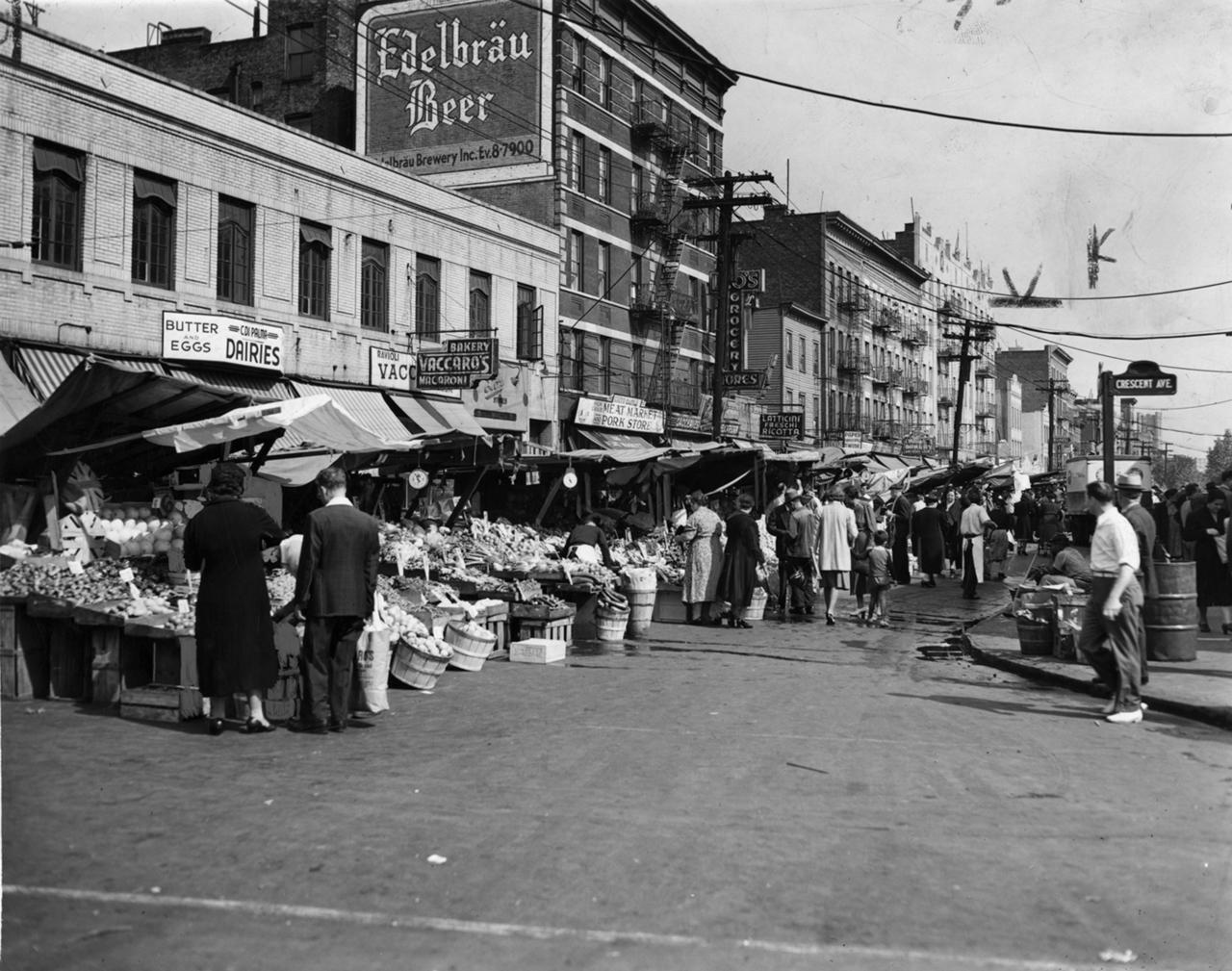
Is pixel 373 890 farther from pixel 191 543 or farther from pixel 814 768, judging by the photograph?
pixel 191 543

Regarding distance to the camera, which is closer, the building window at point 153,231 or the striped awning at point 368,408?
the building window at point 153,231

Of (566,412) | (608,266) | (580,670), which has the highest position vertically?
(608,266)

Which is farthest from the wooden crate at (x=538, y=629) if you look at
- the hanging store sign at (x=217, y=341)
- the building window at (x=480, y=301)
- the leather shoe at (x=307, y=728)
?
the building window at (x=480, y=301)

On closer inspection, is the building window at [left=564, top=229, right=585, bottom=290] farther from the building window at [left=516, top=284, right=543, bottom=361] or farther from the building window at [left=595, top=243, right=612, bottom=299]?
Answer: the building window at [left=516, top=284, right=543, bottom=361]

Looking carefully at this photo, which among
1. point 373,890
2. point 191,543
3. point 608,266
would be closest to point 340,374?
point 608,266

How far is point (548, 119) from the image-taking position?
35.5 metres

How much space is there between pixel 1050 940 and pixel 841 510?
524 inches

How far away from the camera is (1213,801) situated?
662cm

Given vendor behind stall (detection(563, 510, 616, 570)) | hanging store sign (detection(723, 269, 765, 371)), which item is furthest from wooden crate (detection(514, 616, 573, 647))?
hanging store sign (detection(723, 269, 765, 371))

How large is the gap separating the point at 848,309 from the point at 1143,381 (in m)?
53.5

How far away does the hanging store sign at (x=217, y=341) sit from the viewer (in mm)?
21453

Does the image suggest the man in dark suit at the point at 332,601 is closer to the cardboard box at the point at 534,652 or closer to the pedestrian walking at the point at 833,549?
the cardboard box at the point at 534,652

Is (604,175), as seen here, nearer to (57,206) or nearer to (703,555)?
(57,206)

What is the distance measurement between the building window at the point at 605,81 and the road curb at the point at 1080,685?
28.4 metres
